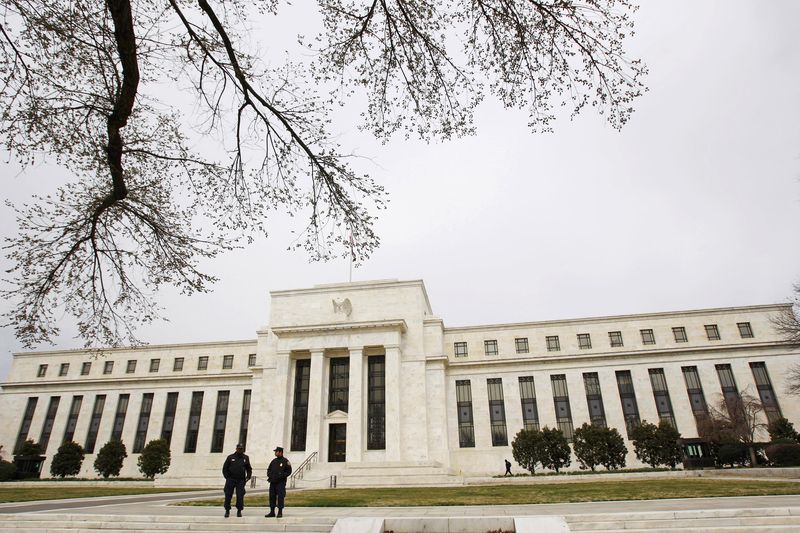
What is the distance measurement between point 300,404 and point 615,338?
28.5 metres

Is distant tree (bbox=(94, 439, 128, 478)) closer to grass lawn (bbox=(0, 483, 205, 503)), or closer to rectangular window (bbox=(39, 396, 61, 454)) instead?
rectangular window (bbox=(39, 396, 61, 454))

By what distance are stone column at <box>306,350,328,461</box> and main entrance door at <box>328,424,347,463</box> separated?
0.75 metres

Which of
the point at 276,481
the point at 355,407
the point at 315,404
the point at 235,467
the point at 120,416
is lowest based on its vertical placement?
the point at 276,481

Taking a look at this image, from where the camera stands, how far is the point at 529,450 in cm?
3428

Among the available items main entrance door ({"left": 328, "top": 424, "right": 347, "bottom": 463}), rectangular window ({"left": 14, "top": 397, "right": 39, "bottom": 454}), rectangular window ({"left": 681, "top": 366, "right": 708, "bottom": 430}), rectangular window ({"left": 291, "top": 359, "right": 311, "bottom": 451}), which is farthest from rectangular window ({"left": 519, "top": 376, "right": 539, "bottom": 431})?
rectangular window ({"left": 14, "top": 397, "right": 39, "bottom": 454})

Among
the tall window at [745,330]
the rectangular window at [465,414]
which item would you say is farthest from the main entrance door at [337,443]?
the tall window at [745,330]

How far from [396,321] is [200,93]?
110 feet

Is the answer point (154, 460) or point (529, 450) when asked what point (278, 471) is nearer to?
point (529, 450)

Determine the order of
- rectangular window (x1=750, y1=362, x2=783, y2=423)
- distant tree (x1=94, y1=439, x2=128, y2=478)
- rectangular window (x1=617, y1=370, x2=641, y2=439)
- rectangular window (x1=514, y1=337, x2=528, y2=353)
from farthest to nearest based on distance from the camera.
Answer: rectangular window (x1=514, y1=337, x2=528, y2=353) < distant tree (x1=94, y1=439, x2=128, y2=478) < rectangular window (x1=617, y1=370, x2=641, y2=439) < rectangular window (x1=750, y1=362, x2=783, y2=423)

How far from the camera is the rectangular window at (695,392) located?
126 ft

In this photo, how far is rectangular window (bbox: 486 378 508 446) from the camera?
133 feet

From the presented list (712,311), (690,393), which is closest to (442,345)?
(690,393)

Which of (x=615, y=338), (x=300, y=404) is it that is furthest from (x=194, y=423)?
(x=615, y=338)

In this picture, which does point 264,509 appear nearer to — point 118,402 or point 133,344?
point 133,344
